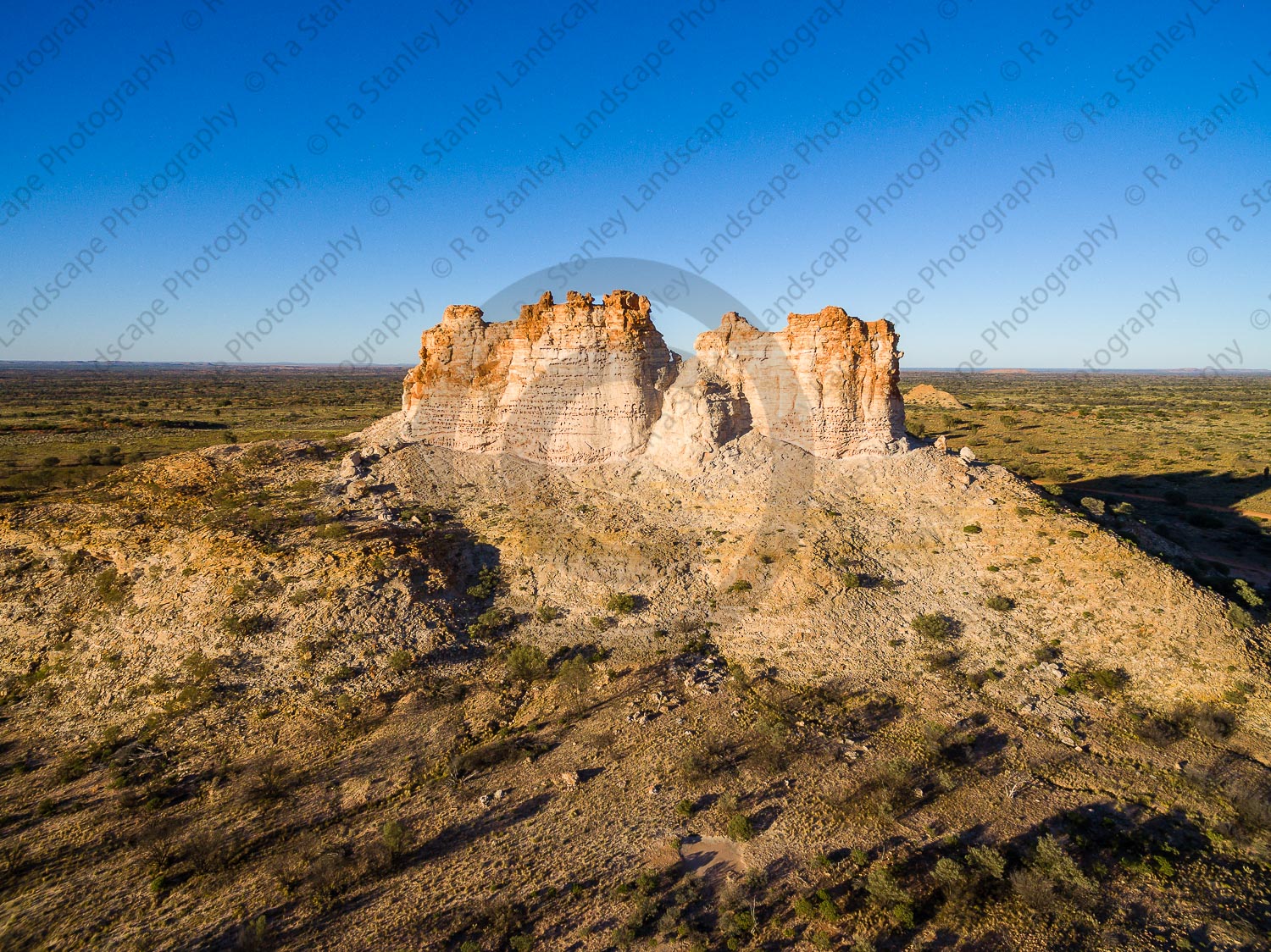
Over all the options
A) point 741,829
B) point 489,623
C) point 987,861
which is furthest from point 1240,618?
point 489,623

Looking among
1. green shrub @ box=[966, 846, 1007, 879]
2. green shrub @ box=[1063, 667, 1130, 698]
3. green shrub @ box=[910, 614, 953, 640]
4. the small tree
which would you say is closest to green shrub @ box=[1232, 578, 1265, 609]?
green shrub @ box=[1063, 667, 1130, 698]

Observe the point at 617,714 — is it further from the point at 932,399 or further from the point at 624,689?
the point at 932,399

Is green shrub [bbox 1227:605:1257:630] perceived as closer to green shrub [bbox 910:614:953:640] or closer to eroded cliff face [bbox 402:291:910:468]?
green shrub [bbox 910:614:953:640]

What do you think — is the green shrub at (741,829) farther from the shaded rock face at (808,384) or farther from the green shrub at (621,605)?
the shaded rock face at (808,384)

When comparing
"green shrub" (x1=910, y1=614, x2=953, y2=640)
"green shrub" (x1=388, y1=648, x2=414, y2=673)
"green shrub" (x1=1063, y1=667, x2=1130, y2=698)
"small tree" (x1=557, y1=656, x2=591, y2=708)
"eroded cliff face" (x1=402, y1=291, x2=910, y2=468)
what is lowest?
"small tree" (x1=557, y1=656, x2=591, y2=708)

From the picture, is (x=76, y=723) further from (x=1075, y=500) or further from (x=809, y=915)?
(x=1075, y=500)
